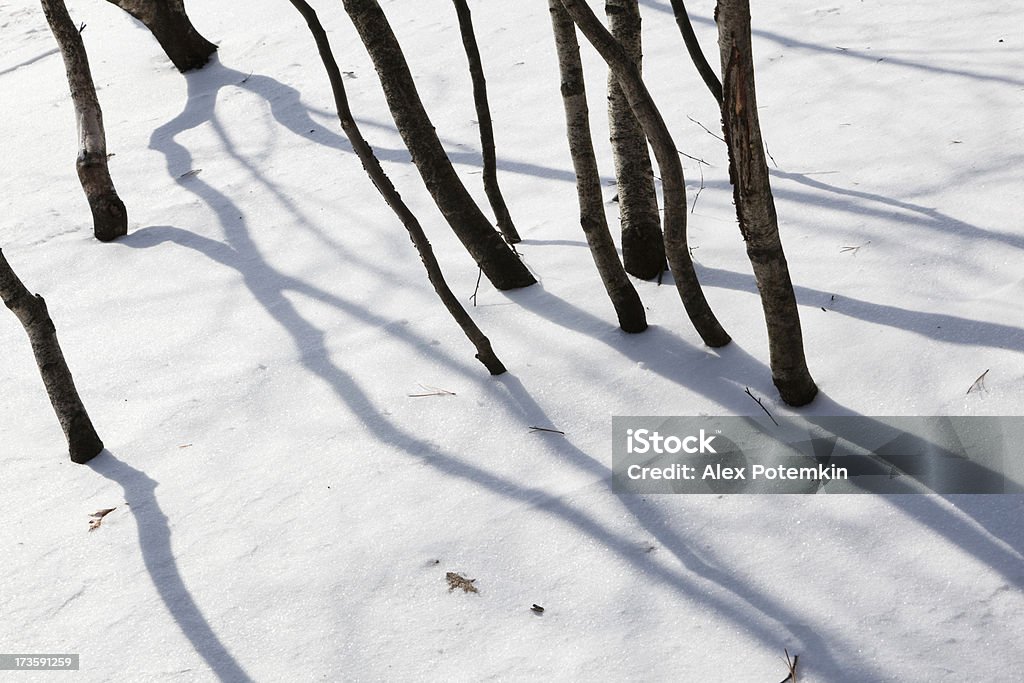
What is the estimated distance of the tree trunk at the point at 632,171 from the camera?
8.17ft

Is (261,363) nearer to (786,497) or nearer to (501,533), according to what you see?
(501,533)

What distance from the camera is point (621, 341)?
2.53 m

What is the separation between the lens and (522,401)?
2404 mm

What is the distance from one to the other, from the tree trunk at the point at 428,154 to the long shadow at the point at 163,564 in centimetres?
113

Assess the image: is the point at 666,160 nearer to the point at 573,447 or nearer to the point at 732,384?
the point at 732,384

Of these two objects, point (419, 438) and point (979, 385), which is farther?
point (419, 438)

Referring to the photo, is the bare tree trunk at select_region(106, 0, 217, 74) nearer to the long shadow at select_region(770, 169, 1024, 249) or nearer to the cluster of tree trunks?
the cluster of tree trunks

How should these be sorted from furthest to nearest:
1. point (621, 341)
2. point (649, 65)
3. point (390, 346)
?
point (649, 65), point (390, 346), point (621, 341)

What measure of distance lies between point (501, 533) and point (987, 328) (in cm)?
131

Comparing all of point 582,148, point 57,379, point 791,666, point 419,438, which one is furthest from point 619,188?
point 57,379

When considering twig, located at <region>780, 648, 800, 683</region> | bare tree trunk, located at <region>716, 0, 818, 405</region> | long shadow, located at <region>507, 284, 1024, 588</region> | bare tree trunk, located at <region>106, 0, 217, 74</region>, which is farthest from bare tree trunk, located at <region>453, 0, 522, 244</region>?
bare tree trunk, located at <region>106, 0, 217, 74</region>

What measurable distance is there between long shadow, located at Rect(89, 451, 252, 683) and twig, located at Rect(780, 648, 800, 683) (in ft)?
3.42

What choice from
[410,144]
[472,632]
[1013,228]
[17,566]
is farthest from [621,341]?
[17,566]

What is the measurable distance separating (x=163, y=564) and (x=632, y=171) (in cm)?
164
